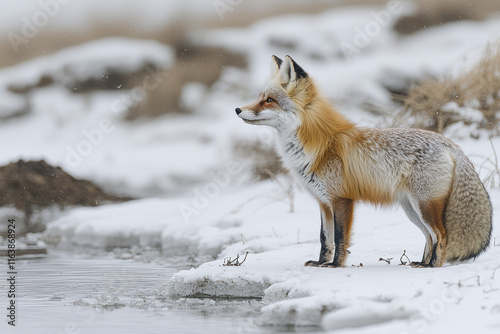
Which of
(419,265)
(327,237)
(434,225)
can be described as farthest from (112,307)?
(434,225)

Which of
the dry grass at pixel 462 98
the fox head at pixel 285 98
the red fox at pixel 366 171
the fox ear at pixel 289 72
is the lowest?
the red fox at pixel 366 171

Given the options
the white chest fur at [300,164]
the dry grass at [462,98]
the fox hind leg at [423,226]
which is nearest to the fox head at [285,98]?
the white chest fur at [300,164]

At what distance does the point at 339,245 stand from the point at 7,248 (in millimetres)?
5699

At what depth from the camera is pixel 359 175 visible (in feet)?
17.7

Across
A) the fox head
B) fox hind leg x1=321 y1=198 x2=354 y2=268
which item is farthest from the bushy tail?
the fox head

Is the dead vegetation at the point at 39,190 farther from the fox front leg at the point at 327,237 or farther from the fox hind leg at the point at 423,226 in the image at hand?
the fox hind leg at the point at 423,226

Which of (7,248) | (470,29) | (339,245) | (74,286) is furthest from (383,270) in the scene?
(470,29)

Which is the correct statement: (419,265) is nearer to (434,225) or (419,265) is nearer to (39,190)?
(434,225)

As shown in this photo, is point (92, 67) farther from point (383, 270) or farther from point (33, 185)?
point (383, 270)

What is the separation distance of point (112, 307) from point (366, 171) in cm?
233

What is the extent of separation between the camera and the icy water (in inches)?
168

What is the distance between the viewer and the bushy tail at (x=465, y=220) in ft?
17.1

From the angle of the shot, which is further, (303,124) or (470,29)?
(470,29)

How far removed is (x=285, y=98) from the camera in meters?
5.51
